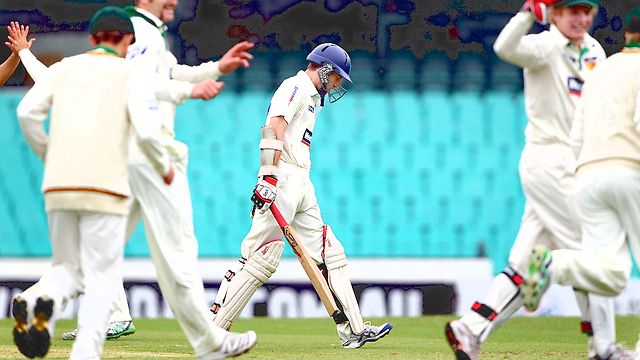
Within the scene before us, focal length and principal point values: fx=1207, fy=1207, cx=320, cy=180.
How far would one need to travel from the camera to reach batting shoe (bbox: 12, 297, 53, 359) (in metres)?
4.83

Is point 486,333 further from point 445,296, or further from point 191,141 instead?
point 191,141

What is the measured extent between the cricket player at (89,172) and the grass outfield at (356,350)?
182 cm

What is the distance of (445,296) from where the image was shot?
12781mm

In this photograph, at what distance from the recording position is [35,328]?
4875 mm

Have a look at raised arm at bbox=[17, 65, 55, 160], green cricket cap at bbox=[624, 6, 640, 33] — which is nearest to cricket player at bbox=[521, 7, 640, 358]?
green cricket cap at bbox=[624, 6, 640, 33]

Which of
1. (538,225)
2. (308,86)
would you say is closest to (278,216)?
(308,86)

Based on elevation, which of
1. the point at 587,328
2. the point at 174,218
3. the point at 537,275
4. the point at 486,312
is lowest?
the point at 587,328

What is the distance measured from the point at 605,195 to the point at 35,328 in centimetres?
246

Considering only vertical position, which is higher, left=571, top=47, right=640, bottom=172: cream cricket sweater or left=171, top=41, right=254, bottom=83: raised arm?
left=171, top=41, right=254, bottom=83: raised arm

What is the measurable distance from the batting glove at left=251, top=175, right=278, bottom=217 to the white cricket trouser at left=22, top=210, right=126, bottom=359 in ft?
8.13

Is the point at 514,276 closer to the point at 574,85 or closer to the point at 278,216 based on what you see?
the point at 574,85

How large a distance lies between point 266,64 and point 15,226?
3.57 meters

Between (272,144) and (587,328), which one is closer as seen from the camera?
(587,328)

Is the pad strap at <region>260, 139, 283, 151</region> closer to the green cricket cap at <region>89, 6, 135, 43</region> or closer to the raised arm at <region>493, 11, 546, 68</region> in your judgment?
the raised arm at <region>493, 11, 546, 68</region>
